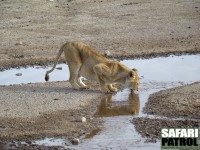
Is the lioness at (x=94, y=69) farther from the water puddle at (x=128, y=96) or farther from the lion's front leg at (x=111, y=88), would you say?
the water puddle at (x=128, y=96)

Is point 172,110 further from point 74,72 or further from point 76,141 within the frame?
point 74,72

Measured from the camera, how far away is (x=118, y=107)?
441 inches

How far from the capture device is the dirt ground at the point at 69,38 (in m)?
10.5

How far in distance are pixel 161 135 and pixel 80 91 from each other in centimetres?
336

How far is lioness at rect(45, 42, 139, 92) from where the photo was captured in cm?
1227

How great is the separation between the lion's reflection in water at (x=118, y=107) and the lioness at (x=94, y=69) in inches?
20.4

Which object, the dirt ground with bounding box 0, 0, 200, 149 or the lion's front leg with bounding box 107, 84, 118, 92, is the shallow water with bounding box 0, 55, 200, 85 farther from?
the lion's front leg with bounding box 107, 84, 118, 92

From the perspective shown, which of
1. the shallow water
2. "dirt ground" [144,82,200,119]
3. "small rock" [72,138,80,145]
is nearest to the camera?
"small rock" [72,138,80,145]

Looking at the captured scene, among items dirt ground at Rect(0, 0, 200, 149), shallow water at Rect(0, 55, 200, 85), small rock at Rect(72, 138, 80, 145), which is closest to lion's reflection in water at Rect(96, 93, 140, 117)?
dirt ground at Rect(0, 0, 200, 149)

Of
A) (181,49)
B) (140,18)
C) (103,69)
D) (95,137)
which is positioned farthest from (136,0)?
(95,137)

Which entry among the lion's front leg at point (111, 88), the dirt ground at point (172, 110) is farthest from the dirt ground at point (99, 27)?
the dirt ground at point (172, 110)

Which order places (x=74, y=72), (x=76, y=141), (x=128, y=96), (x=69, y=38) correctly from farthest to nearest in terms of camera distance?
1. (x=69, y=38)
2. (x=74, y=72)
3. (x=128, y=96)
4. (x=76, y=141)

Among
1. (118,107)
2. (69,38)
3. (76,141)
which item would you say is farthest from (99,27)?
(76,141)

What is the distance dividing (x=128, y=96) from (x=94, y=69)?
0.94 m
